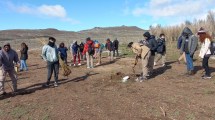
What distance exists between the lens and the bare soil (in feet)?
27.2

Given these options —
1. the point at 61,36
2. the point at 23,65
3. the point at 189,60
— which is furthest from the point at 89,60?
the point at 61,36

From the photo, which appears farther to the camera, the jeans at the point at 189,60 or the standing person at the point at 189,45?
the jeans at the point at 189,60

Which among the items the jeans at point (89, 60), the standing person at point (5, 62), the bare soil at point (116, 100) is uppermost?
the standing person at point (5, 62)

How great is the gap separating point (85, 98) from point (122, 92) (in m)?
1.31

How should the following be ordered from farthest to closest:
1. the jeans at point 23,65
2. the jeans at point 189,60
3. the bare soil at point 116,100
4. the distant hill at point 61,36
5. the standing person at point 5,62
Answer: the distant hill at point 61,36 < the jeans at point 23,65 < the jeans at point 189,60 < the standing person at point 5,62 < the bare soil at point 116,100

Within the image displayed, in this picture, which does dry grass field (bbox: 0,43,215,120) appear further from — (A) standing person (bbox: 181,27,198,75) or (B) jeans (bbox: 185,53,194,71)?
(A) standing person (bbox: 181,27,198,75)

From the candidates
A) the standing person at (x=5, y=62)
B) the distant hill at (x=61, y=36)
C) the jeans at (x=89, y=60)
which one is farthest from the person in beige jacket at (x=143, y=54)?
the distant hill at (x=61, y=36)

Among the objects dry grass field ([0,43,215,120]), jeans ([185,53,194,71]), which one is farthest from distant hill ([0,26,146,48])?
dry grass field ([0,43,215,120])

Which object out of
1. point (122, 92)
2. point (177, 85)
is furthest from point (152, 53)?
point (122, 92)

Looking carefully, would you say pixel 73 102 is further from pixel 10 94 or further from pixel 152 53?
pixel 152 53

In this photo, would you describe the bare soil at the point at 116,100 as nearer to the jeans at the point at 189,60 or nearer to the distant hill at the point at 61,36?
the jeans at the point at 189,60

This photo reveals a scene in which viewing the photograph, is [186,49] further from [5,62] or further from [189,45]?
[5,62]

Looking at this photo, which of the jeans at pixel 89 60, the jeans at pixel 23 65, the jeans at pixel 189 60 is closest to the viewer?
the jeans at pixel 189 60

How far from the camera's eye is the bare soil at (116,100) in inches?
326
